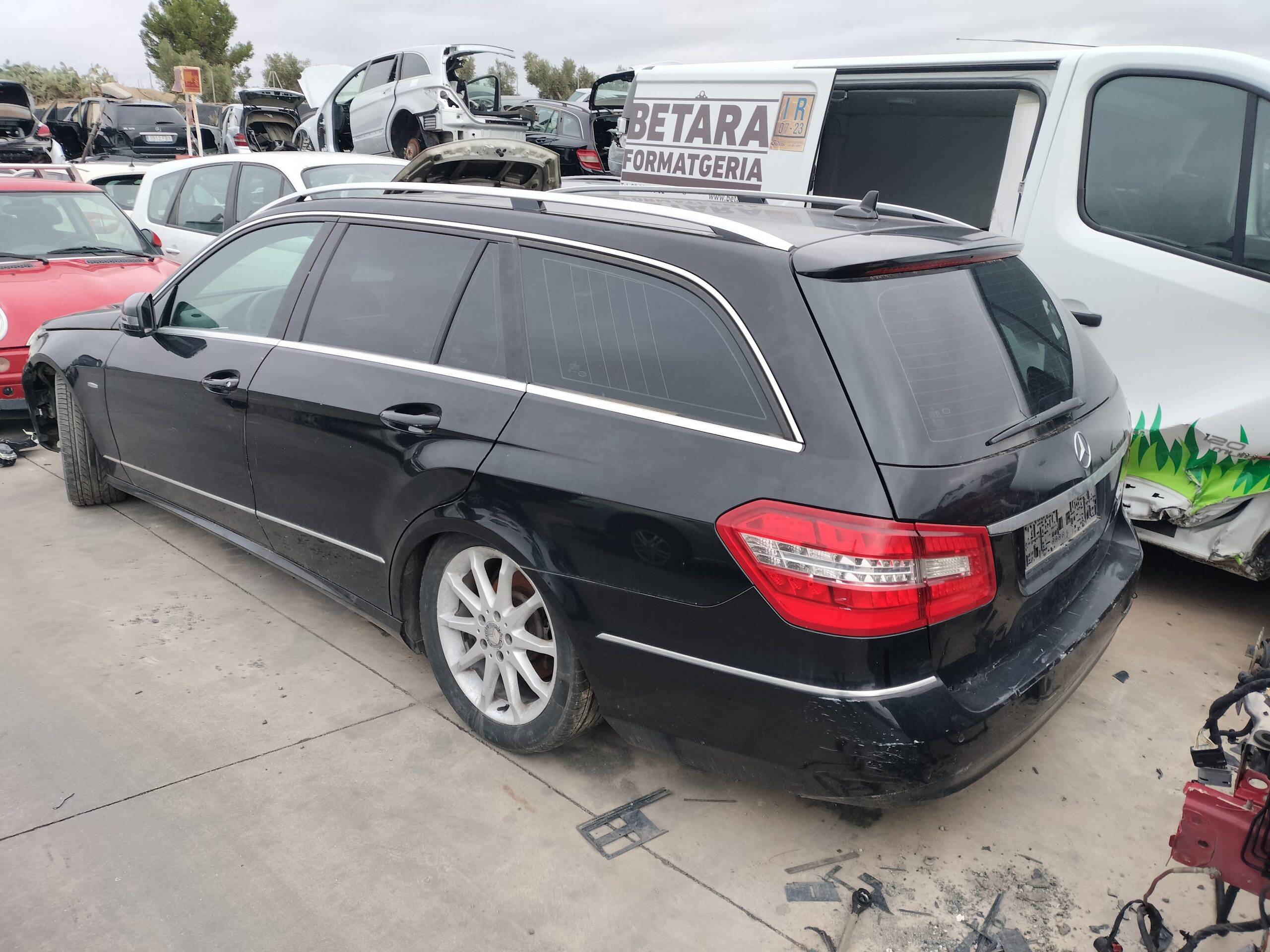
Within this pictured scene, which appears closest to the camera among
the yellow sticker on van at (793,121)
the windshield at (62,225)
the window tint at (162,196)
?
the yellow sticker on van at (793,121)

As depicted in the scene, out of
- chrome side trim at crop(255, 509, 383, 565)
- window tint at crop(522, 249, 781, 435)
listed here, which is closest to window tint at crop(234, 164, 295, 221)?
chrome side trim at crop(255, 509, 383, 565)

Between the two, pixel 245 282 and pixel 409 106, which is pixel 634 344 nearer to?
pixel 245 282

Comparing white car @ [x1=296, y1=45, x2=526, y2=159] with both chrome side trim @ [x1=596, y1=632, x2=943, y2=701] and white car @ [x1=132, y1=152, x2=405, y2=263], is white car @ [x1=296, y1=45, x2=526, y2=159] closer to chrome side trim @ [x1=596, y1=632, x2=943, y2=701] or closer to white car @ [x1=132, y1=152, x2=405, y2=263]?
white car @ [x1=132, y1=152, x2=405, y2=263]

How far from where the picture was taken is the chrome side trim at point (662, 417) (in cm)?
223

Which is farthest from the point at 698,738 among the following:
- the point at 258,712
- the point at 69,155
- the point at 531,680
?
the point at 69,155

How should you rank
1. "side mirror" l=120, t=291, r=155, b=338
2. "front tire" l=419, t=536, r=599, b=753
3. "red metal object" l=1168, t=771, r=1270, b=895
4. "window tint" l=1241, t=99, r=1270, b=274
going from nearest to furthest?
"red metal object" l=1168, t=771, r=1270, b=895 < "front tire" l=419, t=536, r=599, b=753 < "window tint" l=1241, t=99, r=1270, b=274 < "side mirror" l=120, t=291, r=155, b=338

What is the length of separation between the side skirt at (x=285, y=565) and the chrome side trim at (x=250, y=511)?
122 mm

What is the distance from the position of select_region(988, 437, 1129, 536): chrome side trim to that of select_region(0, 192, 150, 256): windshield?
265 inches

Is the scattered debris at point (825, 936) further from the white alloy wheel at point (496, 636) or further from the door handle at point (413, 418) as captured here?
the door handle at point (413, 418)

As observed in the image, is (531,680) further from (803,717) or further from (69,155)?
(69,155)

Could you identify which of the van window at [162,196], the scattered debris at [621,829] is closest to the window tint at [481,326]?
the scattered debris at [621,829]

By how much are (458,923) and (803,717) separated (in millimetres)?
969

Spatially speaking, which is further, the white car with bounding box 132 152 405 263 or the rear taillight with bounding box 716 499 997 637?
the white car with bounding box 132 152 405 263

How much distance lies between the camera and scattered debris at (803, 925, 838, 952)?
226 centimetres
